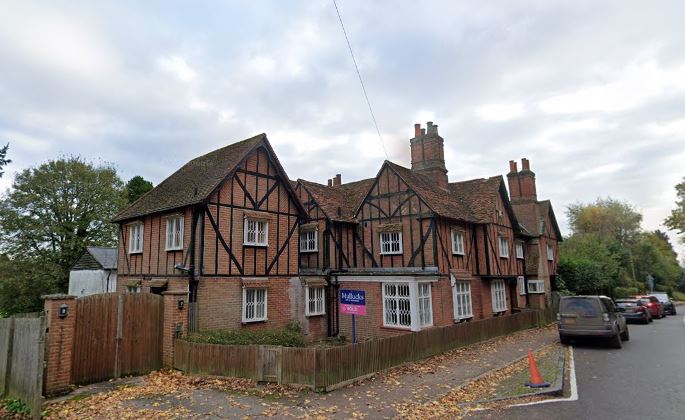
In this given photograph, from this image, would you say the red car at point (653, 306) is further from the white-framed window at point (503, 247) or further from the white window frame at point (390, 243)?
the white window frame at point (390, 243)

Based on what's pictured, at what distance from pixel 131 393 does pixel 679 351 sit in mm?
17891

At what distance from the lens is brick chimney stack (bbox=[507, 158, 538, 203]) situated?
28203mm

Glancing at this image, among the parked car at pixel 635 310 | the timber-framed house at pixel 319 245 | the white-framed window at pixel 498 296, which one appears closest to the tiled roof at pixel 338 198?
the timber-framed house at pixel 319 245

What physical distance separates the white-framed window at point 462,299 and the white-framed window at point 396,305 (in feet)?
10.2

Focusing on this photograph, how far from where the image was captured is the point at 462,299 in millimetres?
19281

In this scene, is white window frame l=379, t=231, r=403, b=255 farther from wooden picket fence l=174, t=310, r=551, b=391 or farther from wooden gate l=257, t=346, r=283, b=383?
wooden gate l=257, t=346, r=283, b=383

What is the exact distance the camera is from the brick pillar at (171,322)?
36.7 feet

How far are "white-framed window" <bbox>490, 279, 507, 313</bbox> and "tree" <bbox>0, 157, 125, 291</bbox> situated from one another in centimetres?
3126

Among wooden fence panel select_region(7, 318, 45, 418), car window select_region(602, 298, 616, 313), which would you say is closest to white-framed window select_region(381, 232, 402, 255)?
car window select_region(602, 298, 616, 313)

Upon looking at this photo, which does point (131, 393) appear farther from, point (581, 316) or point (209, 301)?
point (581, 316)

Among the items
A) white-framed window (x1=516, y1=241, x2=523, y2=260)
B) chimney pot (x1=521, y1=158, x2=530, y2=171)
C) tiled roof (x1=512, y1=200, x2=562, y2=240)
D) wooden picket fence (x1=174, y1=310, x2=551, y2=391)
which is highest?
chimney pot (x1=521, y1=158, x2=530, y2=171)

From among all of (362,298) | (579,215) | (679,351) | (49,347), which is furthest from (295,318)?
(579,215)

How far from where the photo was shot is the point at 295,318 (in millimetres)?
17500

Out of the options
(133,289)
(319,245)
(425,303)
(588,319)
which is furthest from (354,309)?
(133,289)
